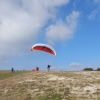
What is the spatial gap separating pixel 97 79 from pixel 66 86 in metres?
5.69

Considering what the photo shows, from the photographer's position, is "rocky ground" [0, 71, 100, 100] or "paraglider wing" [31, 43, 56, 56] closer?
"rocky ground" [0, 71, 100, 100]

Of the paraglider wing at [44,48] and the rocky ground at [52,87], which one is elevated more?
the paraglider wing at [44,48]

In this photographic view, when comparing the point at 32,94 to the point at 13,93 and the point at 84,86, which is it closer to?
the point at 13,93

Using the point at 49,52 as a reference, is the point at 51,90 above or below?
below

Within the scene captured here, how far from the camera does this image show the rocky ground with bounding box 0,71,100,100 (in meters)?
26.6

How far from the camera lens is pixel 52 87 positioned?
29469mm

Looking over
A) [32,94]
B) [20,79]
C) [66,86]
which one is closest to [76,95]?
[66,86]

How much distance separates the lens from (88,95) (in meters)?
26.3

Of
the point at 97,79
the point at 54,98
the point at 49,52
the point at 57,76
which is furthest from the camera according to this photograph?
the point at 49,52

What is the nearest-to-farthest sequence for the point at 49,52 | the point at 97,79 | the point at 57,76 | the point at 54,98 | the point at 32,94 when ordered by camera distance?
the point at 54,98
the point at 32,94
the point at 97,79
the point at 57,76
the point at 49,52

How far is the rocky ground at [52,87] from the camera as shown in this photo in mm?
26609

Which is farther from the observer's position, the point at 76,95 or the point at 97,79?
the point at 97,79

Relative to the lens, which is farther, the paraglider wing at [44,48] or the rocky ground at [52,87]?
the paraglider wing at [44,48]

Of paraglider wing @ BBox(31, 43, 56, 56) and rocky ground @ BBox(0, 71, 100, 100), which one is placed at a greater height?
paraglider wing @ BBox(31, 43, 56, 56)
